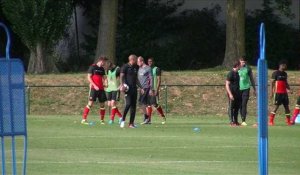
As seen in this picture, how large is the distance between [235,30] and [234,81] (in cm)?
1431

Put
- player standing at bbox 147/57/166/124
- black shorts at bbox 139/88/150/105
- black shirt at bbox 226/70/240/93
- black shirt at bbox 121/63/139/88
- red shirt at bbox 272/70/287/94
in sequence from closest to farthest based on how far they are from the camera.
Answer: black shirt at bbox 121/63/139/88 → black shirt at bbox 226/70/240/93 → black shorts at bbox 139/88/150/105 → red shirt at bbox 272/70/287/94 → player standing at bbox 147/57/166/124

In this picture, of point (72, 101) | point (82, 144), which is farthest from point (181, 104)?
point (82, 144)

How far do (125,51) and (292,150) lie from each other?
30205 mm

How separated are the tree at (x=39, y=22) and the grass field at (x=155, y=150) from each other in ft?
49.1

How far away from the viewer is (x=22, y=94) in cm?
1134

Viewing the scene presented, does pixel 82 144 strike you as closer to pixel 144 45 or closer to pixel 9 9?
pixel 9 9

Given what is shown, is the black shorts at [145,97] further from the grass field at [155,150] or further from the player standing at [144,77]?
the grass field at [155,150]

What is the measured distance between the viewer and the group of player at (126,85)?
26.6 m

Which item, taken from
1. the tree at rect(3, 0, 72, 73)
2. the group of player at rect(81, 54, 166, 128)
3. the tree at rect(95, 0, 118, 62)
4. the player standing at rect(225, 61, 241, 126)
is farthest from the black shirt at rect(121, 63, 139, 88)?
the tree at rect(95, 0, 118, 62)

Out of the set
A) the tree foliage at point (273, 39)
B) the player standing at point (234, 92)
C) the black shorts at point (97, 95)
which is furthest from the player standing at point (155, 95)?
the tree foliage at point (273, 39)

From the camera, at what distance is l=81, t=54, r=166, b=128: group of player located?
87.2 ft

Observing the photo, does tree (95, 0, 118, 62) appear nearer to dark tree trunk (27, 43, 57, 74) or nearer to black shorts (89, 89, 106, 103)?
dark tree trunk (27, 43, 57, 74)

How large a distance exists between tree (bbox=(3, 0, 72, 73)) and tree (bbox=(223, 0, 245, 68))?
7153 millimetres

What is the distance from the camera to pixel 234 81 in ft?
93.7
